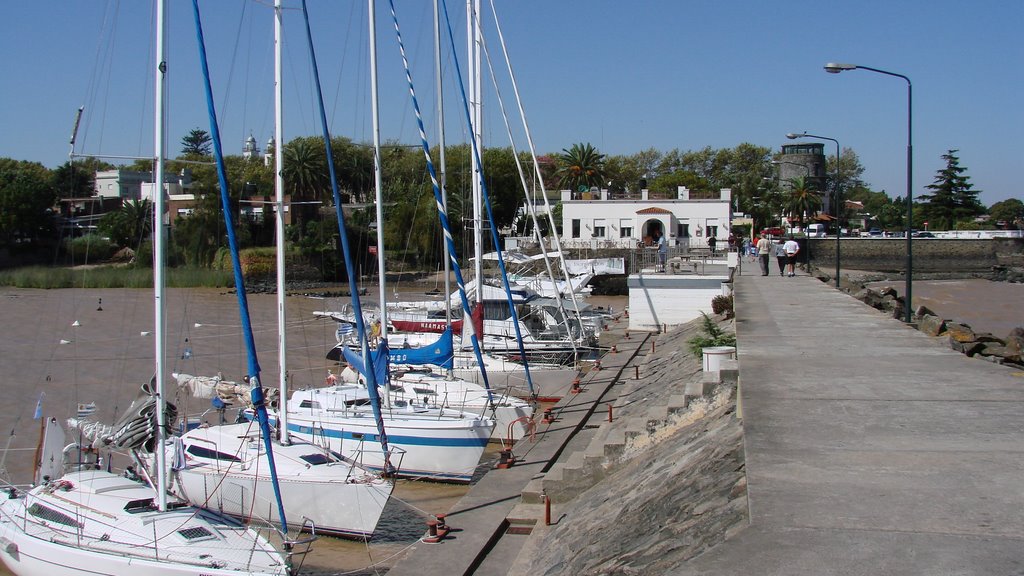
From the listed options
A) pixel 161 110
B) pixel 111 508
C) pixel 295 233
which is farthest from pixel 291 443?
pixel 295 233

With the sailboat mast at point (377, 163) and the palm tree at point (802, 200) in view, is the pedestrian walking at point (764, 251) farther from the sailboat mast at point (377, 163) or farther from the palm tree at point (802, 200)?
the palm tree at point (802, 200)

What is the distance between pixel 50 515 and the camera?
1342cm

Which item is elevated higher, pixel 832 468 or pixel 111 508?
pixel 832 468

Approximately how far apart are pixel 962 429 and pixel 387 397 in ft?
39.4

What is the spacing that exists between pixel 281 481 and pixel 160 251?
13.9ft

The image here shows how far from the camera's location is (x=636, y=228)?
219 feet

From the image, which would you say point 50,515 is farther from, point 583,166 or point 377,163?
point 583,166

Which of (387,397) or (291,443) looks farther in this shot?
(387,397)

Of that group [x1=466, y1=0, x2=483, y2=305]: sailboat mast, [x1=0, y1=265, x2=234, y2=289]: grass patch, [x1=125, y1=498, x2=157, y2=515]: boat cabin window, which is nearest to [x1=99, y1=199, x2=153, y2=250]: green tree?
[x1=0, y1=265, x2=234, y2=289]: grass patch

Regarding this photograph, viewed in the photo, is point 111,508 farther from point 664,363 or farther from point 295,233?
point 295,233

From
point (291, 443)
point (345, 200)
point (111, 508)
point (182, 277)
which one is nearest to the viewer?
point (111, 508)

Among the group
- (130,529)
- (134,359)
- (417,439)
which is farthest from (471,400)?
(134,359)

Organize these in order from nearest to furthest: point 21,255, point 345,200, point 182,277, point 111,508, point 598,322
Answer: point 111,508 → point 598,322 → point 182,277 → point 21,255 → point 345,200

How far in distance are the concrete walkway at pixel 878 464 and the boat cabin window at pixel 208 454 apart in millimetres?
8869
